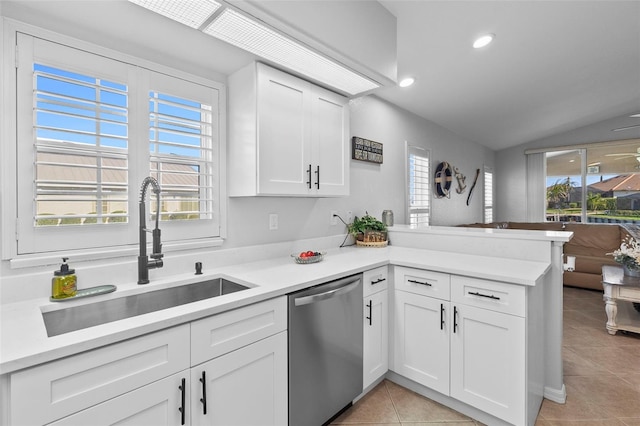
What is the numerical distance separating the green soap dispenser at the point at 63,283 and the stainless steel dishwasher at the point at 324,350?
0.98 metres

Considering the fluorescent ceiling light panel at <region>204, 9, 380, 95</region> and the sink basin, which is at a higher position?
the fluorescent ceiling light panel at <region>204, 9, 380, 95</region>

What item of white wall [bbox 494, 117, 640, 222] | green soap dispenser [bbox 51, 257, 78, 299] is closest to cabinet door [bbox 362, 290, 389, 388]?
green soap dispenser [bbox 51, 257, 78, 299]

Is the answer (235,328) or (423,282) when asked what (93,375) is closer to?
(235,328)

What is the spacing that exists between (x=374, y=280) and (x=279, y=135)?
1.14 meters

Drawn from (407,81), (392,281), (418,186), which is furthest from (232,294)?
(418,186)

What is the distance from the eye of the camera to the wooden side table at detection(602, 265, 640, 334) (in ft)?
9.54

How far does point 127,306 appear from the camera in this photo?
1.53 m

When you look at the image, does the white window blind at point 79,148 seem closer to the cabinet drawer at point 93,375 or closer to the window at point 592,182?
the cabinet drawer at point 93,375

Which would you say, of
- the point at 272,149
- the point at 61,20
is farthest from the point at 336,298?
the point at 61,20

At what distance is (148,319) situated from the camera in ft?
3.68

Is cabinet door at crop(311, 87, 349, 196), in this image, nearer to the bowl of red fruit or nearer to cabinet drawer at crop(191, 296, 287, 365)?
the bowl of red fruit

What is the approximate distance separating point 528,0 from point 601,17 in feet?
3.01

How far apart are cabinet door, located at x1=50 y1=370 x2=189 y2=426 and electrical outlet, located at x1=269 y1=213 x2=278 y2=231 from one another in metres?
1.25

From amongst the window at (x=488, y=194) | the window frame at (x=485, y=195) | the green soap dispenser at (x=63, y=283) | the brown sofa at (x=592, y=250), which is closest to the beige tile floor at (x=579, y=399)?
the green soap dispenser at (x=63, y=283)
